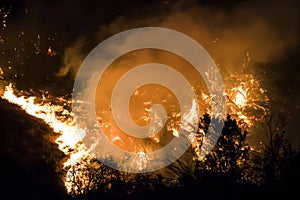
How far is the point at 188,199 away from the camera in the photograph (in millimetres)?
23359

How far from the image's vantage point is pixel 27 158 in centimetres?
8912

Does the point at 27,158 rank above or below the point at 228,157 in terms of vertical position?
above

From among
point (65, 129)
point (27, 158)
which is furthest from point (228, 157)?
point (27, 158)

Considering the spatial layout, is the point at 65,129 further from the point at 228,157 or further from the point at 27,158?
the point at 228,157

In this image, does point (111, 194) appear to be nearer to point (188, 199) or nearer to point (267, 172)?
point (188, 199)

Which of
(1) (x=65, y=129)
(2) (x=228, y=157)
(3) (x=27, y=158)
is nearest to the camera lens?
(2) (x=228, y=157)

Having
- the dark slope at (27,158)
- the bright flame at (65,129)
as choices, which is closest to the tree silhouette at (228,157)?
the bright flame at (65,129)

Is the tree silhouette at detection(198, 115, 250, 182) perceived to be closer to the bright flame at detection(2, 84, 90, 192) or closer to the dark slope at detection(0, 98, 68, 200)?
the bright flame at detection(2, 84, 90, 192)

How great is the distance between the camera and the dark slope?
6862cm

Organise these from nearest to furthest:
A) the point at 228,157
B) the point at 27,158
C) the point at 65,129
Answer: the point at 228,157 → the point at 65,129 → the point at 27,158

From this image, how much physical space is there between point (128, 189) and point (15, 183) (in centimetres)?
4080

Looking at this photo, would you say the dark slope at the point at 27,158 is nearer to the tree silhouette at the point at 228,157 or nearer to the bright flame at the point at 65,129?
the bright flame at the point at 65,129

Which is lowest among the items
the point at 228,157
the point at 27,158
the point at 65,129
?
the point at 228,157

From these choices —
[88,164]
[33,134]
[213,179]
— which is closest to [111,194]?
[88,164]
